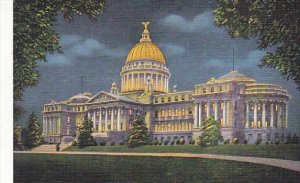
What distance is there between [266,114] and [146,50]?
1682 mm

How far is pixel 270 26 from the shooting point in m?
5.28

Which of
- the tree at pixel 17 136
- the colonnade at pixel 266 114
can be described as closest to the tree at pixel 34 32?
the tree at pixel 17 136

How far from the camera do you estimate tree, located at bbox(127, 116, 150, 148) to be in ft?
18.3

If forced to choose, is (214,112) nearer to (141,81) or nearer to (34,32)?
(141,81)

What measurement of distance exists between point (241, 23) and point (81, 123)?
7.92 ft

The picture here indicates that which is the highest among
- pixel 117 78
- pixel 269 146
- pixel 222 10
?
pixel 222 10

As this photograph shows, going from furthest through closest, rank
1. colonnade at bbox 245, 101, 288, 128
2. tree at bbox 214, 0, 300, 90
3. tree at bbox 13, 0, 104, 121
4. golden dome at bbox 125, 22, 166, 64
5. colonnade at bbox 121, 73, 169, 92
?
colonnade at bbox 121, 73, 169, 92
golden dome at bbox 125, 22, 166, 64
tree at bbox 13, 0, 104, 121
colonnade at bbox 245, 101, 288, 128
tree at bbox 214, 0, 300, 90

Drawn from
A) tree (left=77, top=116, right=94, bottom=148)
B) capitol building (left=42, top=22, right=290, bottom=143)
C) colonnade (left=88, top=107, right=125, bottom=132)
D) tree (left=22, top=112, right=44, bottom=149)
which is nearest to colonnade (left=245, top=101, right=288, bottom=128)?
capitol building (left=42, top=22, right=290, bottom=143)

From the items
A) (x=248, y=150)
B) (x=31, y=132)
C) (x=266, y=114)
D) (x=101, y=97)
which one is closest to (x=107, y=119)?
(x=101, y=97)

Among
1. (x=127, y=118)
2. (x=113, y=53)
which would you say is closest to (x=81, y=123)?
(x=127, y=118)

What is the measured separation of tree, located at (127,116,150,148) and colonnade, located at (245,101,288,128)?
1.27m

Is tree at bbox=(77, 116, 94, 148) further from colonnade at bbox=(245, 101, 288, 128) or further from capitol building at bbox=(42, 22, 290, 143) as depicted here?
colonnade at bbox=(245, 101, 288, 128)

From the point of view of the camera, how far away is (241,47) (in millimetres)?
5383
